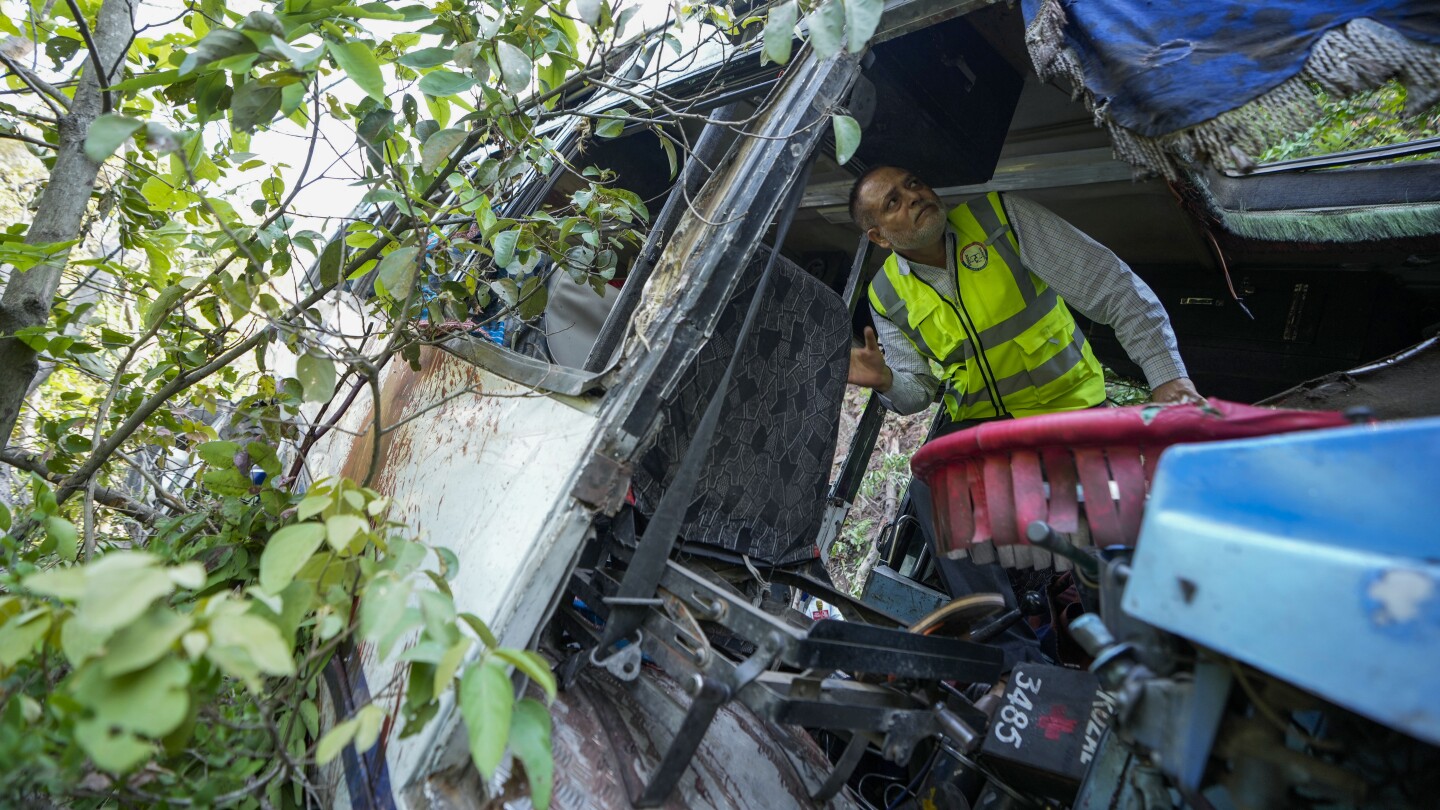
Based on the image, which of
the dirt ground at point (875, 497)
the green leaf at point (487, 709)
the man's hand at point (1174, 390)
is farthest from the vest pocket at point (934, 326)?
the dirt ground at point (875, 497)

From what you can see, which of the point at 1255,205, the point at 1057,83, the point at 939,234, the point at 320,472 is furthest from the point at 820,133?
the point at 320,472

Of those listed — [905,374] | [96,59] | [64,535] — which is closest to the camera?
[64,535]

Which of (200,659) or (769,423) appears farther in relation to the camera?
(769,423)

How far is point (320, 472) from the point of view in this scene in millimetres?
3045

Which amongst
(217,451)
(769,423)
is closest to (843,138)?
(769,423)

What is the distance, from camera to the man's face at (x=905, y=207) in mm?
2641

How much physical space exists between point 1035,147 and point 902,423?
18.7ft

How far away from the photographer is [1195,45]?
135 centimetres

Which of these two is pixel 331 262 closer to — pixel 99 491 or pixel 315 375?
pixel 315 375

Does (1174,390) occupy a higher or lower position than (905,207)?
lower

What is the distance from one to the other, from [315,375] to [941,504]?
139 centimetres

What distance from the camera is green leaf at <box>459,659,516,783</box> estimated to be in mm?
910

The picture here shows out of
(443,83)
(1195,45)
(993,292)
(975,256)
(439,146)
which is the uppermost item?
(443,83)

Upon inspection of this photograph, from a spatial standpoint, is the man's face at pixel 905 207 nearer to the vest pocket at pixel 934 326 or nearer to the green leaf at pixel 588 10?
the vest pocket at pixel 934 326
